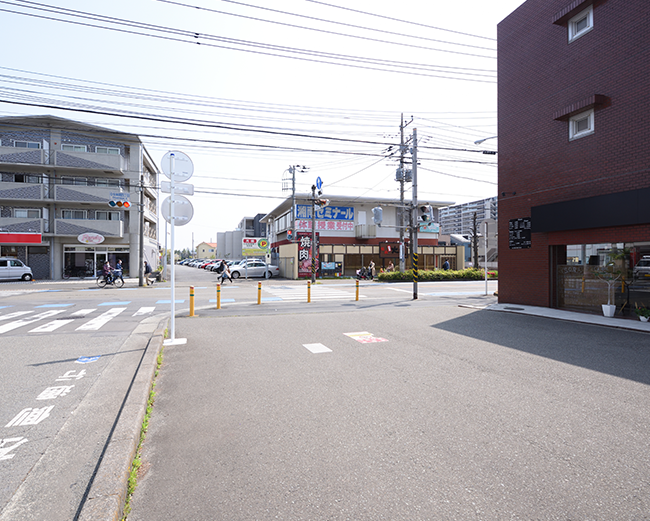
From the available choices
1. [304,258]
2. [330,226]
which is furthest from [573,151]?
[330,226]

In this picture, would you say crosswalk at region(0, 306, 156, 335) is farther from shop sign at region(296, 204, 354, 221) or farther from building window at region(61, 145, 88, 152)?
shop sign at region(296, 204, 354, 221)

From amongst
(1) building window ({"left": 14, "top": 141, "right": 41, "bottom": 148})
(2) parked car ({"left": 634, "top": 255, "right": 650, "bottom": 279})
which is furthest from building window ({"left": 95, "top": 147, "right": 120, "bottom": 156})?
(2) parked car ({"left": 634, "top": 255, "right": 650, "bottom": 279})

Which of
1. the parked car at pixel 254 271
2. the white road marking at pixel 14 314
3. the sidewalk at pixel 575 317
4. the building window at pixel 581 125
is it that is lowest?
the sidewalk at pixel 575 317

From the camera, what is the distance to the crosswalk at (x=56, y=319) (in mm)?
9727

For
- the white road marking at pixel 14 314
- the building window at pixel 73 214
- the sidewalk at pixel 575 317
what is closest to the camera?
the sidewalk at pixel 575 317

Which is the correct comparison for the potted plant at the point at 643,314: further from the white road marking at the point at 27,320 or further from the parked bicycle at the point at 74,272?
the parked bicycle at the point at 74,272

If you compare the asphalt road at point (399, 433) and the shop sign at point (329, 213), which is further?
the shop sign at point (329, 213)

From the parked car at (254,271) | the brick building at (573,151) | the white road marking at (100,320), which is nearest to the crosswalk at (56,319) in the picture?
the white road marking at (100,320)

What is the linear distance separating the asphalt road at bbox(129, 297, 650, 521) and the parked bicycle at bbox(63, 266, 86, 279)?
32.1 meters

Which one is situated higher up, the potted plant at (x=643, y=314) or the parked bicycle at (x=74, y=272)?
the parked bicycle at (x=74, y=272)

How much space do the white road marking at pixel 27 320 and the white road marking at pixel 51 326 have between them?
0.55 m

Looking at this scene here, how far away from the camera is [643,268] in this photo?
10680 mm

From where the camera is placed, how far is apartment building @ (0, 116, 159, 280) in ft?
102

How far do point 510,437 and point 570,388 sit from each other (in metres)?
2.09
